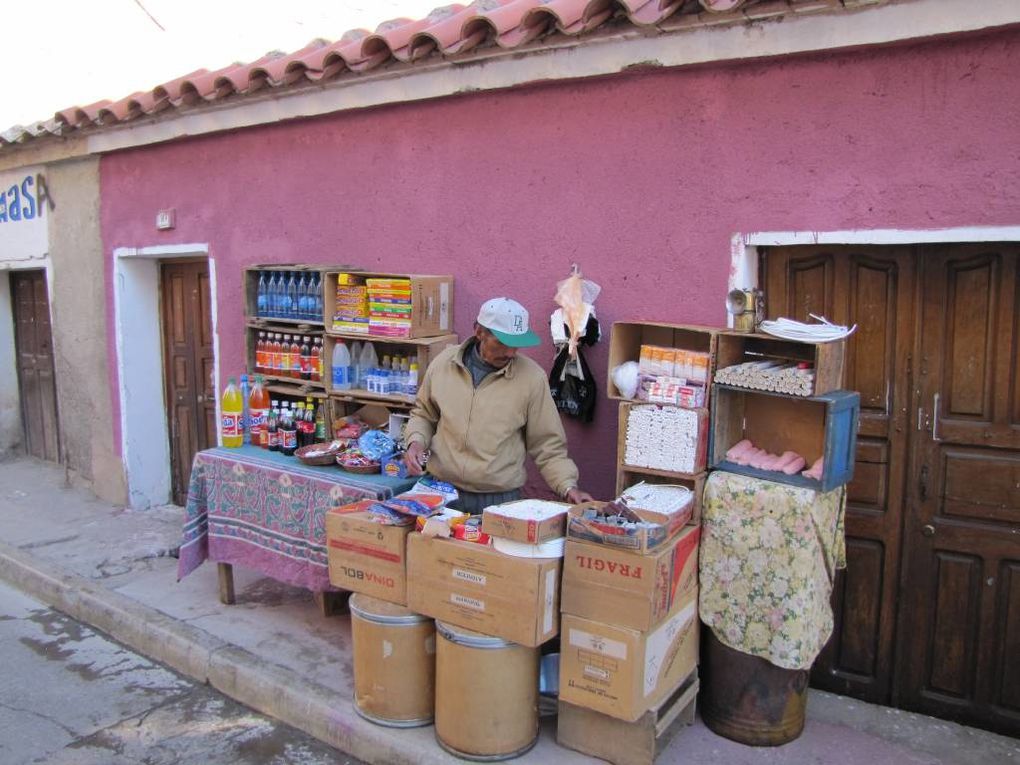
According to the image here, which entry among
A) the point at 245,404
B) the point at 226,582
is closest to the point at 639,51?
the point at 245,404

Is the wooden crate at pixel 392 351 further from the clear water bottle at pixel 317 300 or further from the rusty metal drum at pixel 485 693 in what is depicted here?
the rusty metal drum at pixel 485 693

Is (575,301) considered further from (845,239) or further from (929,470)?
(929,470)

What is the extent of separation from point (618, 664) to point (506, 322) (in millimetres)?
1677

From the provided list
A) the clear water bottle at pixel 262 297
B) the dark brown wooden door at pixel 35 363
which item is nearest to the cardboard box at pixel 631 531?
the clear water bottle at pixel 262 297

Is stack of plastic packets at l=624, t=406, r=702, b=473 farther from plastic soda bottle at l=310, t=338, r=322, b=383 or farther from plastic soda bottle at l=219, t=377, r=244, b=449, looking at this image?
plastic soda bottle at l=219, t=377, r=244, b=449

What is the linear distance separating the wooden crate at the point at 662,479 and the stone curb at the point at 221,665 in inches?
60.0

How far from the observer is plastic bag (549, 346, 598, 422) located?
15.5 ft

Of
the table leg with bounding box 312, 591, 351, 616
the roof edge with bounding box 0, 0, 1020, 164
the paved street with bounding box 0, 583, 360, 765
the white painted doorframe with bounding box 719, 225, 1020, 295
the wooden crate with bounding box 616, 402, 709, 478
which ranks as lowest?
the paved street with bounding box 0, 583, 360, 765

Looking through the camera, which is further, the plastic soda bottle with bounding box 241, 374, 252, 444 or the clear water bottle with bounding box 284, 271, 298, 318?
the plastic soda bottle with bounding box 241, 374, 252, 444

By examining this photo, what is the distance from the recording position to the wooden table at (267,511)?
16.1ft

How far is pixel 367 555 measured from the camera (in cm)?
405

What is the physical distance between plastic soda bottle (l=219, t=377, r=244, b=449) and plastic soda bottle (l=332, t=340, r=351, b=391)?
719mm

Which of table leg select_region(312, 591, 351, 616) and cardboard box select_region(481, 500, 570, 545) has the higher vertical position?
cardboard box select_region(481, 500, 570, 545)

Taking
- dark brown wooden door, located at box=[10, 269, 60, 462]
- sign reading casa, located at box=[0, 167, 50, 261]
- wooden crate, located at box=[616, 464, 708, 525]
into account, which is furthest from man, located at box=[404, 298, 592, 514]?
dark brown wooden door, located at box=[10, 269, 60, 462]
